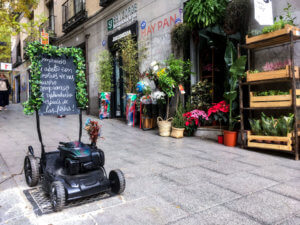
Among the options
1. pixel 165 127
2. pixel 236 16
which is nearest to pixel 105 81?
pixel 165 127

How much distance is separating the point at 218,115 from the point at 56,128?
4.80 m

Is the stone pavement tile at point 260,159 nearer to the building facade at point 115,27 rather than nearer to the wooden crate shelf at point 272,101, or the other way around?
the wooden crate shelf at point 272,101

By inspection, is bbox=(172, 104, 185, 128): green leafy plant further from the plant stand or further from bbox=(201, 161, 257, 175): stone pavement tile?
bbox=(201, 161, 257, 175): stone pavement tile

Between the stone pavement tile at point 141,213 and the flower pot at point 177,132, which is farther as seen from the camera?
the flower pot at point 177,132

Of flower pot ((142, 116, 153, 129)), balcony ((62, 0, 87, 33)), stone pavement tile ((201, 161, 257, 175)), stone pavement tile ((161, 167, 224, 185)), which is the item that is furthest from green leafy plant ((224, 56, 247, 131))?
balcony ((62, 0, 87, 33))

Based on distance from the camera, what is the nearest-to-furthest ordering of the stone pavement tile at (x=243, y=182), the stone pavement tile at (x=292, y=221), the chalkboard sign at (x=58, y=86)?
1. the stone pavement tile at (x=292, y=221)
2. the stone pavement tile at (x=243, y=182)
3. the chalkboard sign at (x=58, y=86)

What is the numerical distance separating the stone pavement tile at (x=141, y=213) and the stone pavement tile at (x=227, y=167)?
142 centimetres

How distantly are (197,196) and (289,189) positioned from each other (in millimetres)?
1116

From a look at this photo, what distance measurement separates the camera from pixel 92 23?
38.5 ft

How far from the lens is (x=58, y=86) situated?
346 cm

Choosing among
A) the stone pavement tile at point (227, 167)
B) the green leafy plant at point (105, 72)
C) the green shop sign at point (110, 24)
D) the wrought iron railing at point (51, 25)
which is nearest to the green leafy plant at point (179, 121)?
the stone pavement tile at point (227, 167)

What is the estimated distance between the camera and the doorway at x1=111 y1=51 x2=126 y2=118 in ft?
34.0

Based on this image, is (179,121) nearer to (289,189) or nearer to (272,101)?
(272,101)

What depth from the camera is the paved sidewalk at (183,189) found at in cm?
242
